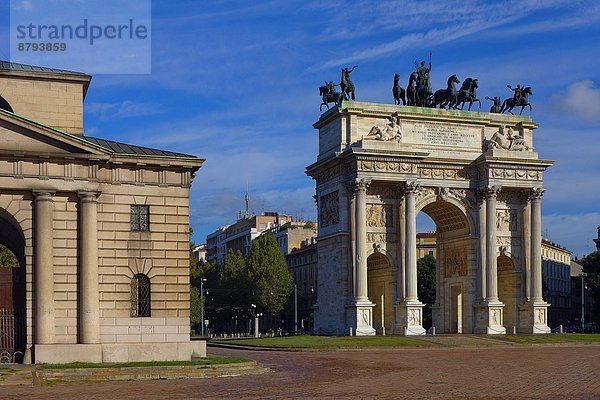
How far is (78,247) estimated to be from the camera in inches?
1480

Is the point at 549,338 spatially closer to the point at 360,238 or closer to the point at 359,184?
the point at 360,238

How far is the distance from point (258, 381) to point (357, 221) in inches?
1643

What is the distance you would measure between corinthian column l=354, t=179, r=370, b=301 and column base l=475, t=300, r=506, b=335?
405 inches

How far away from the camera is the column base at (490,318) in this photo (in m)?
75.1

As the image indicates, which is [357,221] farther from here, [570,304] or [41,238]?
[570,304]

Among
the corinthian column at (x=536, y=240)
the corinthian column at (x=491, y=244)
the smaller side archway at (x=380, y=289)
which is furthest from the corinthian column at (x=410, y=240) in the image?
the corinthian column at (x=536, y=240)

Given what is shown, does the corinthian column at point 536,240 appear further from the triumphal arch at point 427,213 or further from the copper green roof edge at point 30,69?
the copper green roof edge at point 30,69

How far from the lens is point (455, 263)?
262 ft

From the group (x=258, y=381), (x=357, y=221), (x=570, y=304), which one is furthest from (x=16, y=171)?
Result: (x=570, y=304)

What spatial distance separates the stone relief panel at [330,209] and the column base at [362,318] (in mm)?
7180

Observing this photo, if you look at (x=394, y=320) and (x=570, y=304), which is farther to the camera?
(x=570, y=304)

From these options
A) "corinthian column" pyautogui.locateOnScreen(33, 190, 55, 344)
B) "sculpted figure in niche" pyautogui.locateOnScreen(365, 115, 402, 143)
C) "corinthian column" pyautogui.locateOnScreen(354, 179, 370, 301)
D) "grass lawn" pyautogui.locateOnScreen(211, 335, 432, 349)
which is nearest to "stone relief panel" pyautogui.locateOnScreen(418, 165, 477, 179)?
"sculpted figure in niche" pyautogui.locateOnScreen(365, 115, 402, 143)

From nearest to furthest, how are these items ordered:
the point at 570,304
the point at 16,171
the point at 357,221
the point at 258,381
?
the point at 258,381 < the point at 16,171 < the point at 357,221 < the point at 570,304

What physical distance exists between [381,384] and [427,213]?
51.8m
